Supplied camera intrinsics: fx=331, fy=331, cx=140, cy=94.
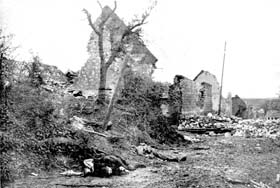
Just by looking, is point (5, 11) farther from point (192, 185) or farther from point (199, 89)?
point (199, 89)

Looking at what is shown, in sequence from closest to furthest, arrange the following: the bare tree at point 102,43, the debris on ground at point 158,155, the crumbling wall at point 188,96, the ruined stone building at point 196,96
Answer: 1. the debris on ground at point 158,155
2. the bare tree at point 102,43
3. the ruined stone building at point 196,96
4. the crumbling wall at point 188,96

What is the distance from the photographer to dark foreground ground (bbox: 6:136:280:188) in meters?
6.84

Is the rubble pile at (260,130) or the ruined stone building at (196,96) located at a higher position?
the ruined stone building at (196,96)

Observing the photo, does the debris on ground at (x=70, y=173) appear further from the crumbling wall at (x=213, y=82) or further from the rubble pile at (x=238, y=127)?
the crumbling wall at (x=213, y=82)

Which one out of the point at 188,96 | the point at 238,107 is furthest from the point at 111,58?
the point at 238,107

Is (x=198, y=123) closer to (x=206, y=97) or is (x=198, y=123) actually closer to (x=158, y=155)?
(x=206, y=97)

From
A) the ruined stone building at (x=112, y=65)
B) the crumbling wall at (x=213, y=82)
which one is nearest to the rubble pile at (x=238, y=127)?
the ruined stone building at (x=112, y=65)

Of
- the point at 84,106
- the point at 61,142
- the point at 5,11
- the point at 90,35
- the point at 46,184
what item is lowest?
the point at 46,184

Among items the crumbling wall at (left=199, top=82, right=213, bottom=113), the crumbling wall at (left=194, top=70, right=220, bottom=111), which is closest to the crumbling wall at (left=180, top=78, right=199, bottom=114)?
the crumbling wall at (left=199, top=82, right=213, bottom=113)

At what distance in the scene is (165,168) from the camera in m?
9.04

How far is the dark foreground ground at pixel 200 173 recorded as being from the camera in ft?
22.5

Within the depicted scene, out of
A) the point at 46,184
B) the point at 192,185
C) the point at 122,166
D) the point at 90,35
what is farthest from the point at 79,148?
the point at 90,35

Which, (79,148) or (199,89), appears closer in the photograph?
(79,148)

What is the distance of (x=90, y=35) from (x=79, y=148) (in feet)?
37.3
